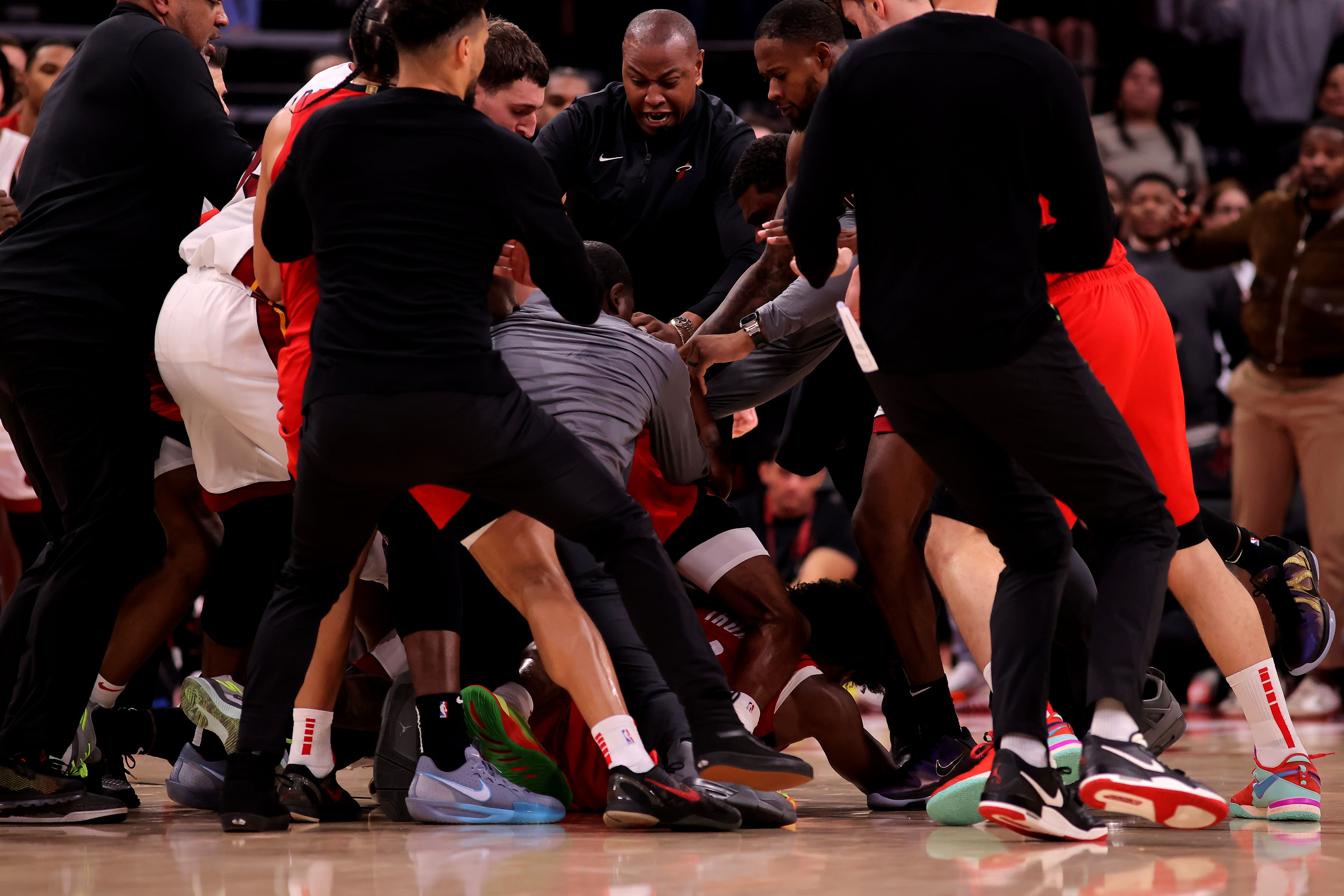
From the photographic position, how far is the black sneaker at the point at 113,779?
3592 millimetres

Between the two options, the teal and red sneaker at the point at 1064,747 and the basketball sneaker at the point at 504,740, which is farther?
the basketball sneaker at the point at 504,740

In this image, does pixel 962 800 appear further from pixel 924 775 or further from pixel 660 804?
pixel 660 804

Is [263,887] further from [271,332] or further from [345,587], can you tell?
[271,332]

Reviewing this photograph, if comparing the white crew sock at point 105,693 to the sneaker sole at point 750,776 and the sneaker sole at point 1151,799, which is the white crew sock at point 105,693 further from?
the sneaker sole at point 1151,799

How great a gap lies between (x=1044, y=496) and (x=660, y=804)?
934mm

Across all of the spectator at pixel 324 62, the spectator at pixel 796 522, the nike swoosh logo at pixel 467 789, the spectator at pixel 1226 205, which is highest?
the spectator at pixel 324 62

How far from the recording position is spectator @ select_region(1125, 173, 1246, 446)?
7.04m

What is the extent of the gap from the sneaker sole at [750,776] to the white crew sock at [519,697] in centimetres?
70

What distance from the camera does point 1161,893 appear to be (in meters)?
2.10

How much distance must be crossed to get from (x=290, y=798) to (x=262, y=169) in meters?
1.35

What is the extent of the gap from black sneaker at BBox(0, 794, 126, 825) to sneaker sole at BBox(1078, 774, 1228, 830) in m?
2.04

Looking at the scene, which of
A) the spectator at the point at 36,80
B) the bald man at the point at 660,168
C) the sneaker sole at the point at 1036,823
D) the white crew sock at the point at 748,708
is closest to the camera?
the sneaker sole at the point at 1036,823

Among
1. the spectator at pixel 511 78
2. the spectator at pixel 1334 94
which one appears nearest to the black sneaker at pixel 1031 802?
the spectator at pixel 511 78

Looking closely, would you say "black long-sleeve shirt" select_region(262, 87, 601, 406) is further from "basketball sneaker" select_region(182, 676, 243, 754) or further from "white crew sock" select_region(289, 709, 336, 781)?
"basketball sneaker" select_region(182, 676, 243, 754)
